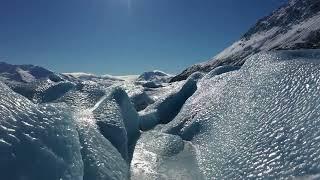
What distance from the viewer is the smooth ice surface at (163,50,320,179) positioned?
5540 mm

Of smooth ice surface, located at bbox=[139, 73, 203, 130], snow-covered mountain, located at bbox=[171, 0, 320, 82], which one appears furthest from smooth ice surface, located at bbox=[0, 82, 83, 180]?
snow-covered mountain, located at bbox=[171, 0, 320, 82]

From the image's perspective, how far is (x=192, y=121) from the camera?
943cm

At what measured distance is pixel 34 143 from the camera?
4633 millimetres

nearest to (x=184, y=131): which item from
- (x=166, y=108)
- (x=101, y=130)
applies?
(x=101, y=130)

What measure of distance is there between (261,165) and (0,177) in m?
3.67

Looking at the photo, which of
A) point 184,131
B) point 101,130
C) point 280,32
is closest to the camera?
point 101,130

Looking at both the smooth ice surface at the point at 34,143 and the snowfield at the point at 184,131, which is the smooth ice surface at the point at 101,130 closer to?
the snowfield at the point at 184,131

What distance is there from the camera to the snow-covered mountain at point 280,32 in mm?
62438

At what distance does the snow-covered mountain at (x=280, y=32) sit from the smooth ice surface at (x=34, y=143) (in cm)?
5488

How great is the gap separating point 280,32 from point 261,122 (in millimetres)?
74280

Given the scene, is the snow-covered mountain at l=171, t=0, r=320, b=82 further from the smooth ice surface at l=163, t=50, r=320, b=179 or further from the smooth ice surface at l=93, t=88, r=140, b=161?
the smooth ice surface at l=93, t=88, r=140, b=161

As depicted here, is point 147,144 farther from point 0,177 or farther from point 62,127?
point 0,177

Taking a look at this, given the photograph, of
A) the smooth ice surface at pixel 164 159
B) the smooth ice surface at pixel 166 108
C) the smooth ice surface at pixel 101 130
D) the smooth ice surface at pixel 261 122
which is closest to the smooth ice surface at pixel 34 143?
the smooth ice surface at pixel 101 130

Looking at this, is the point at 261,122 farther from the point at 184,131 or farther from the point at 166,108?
the point at 166,108
